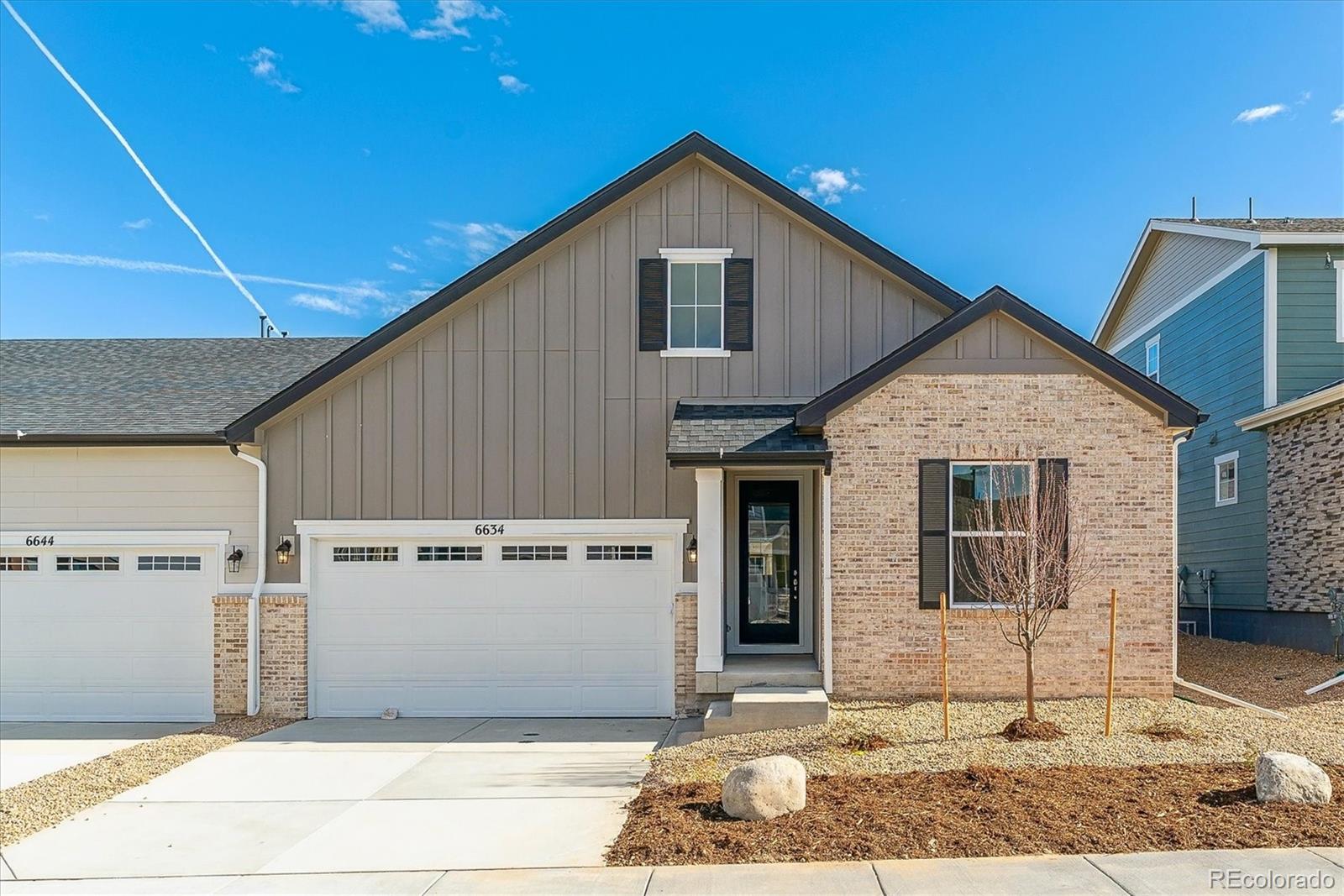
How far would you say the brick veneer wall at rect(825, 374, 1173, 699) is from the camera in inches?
378

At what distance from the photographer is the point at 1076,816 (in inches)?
245

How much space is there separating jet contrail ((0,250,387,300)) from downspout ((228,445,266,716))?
8535 millimetres

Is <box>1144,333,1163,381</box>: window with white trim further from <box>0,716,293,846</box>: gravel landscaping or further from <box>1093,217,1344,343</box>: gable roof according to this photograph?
<box>0,716,293,846</box>: gravel landscaping

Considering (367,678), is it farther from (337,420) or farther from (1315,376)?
(1315,376)

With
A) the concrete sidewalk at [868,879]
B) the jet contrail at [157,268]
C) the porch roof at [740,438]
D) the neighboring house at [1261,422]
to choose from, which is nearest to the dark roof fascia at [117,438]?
the porch roof at [740,438]

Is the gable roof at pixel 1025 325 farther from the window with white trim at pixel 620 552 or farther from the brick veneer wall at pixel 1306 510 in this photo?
the brick veneer wall at pixel 1306 510

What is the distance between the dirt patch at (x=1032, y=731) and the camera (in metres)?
8.15

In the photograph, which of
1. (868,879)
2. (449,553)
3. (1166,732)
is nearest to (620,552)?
(449,553)

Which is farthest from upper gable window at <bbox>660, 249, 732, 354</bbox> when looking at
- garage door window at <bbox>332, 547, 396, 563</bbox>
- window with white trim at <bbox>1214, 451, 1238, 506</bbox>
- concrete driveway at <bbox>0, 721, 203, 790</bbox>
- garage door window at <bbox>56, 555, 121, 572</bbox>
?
window with white trim at <bbox>1214, 451, 1238, 506</bbox>

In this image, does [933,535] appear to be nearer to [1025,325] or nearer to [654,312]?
[1025,325]

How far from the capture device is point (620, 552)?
11172 mm

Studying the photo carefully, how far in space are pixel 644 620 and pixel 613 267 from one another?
4391 millimetres

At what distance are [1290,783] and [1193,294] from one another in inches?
524

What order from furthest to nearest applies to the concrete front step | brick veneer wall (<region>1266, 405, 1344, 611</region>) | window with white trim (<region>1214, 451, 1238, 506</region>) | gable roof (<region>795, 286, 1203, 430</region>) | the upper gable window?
1. window with white trim (<region>1214, 451, 1238, 506</region>)
2. brick veneer wall (<region>1266, 405, 1344, 611</region>)
3. the upper gable window
4. gable roof (<region>795, 286, 1203, 430</region>)
5. the concrete front step
